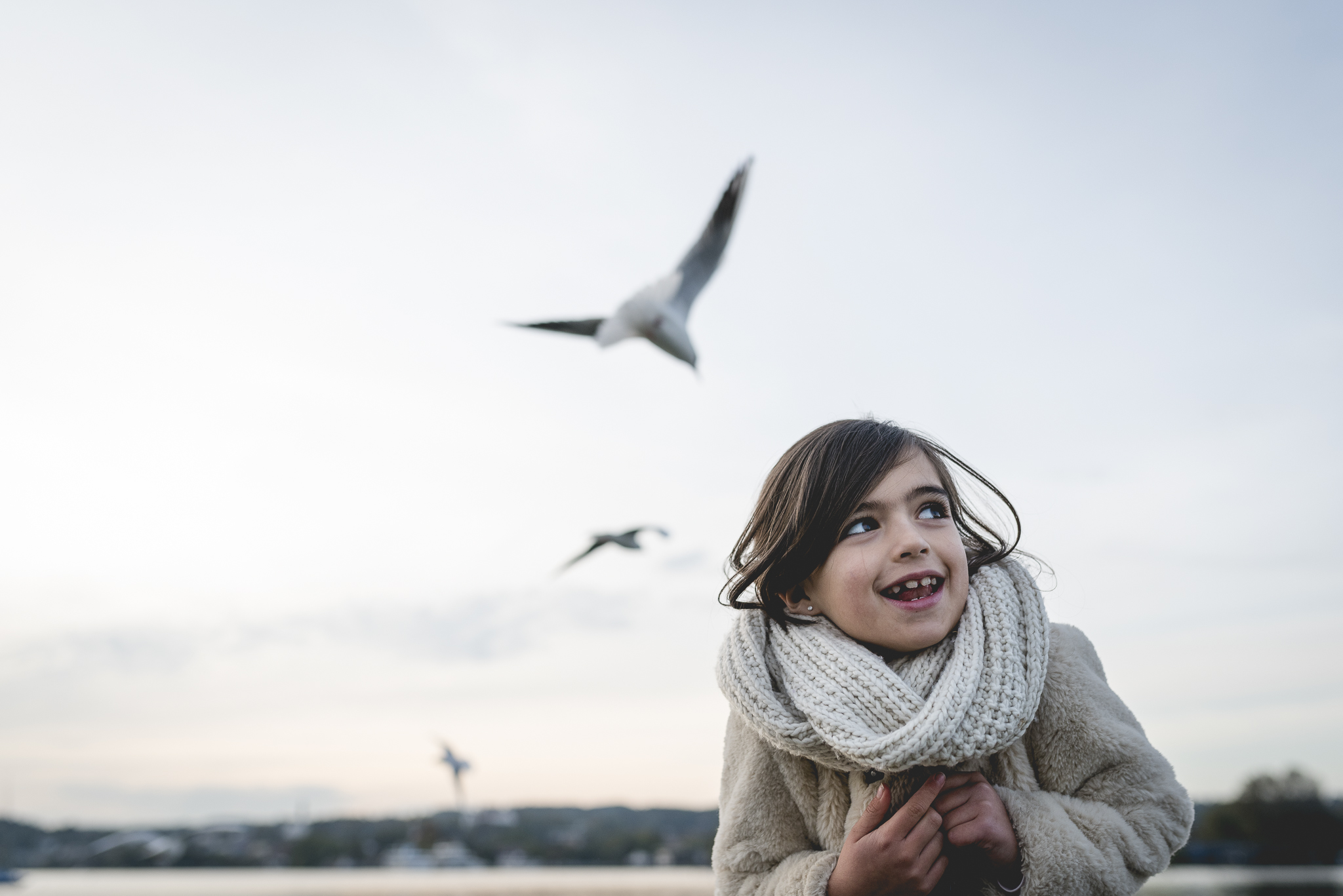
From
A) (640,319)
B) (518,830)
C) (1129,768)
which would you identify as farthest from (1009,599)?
(518,830)

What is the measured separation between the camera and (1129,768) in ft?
4.90

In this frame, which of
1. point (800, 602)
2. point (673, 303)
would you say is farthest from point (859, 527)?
point (673, 303)

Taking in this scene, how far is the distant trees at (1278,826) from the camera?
4325 centimetres

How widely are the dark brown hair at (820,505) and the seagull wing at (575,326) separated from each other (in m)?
3.46

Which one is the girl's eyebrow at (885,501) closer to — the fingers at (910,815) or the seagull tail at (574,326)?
the fingers at (910,815)

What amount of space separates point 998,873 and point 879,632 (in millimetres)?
412

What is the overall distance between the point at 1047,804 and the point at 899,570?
429 millimetres

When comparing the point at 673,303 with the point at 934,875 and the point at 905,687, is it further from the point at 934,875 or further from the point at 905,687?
the point at 934,875

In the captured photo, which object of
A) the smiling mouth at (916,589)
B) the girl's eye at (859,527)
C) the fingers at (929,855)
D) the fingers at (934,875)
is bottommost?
the fingers at (934,875)

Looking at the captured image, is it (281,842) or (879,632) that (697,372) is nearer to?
(879,632)

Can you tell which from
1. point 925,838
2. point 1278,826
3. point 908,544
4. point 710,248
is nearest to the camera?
point 925,838

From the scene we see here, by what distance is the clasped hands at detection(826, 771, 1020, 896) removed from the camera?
1.42 metres

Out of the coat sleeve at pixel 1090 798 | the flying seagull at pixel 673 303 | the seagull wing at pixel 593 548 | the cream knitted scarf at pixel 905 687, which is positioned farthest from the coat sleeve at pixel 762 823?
the seagull wing at pixel 593 548

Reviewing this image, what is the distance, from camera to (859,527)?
1.70 meters
